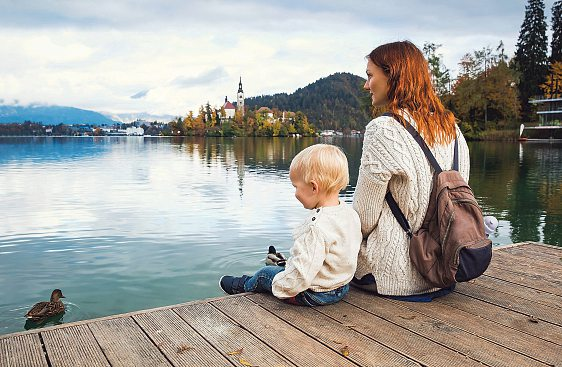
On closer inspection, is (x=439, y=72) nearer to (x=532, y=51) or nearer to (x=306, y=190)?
(x=532, y=51)

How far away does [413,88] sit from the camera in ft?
10.1

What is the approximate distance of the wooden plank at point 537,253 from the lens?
4.53m

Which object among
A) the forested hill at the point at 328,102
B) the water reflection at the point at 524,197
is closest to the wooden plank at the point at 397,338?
the water reflection at the point at 524,197

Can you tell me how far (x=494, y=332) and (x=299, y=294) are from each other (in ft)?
3.57

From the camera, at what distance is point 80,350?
8.22 feet

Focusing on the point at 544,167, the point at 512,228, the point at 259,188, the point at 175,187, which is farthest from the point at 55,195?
the point at 544,167

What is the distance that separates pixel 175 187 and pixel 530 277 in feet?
40.3

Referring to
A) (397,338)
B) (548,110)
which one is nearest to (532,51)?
(548,110)

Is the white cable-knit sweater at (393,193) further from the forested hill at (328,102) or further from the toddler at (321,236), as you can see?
the forested hill at (328,102)

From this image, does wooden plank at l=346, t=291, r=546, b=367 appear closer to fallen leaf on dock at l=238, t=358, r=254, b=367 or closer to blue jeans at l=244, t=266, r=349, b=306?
blue jeans at l=244, t=266, r=349, b=306

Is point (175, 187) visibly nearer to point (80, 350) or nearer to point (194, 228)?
point (194, 228)

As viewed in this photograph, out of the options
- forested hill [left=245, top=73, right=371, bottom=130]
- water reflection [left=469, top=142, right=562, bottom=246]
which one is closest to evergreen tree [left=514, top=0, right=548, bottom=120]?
water reflection [left=469, top=142, right=562, bottom=246]

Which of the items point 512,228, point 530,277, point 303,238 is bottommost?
point 512,228

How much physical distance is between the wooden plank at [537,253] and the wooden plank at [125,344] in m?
3.49
